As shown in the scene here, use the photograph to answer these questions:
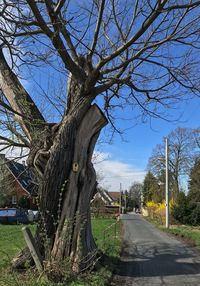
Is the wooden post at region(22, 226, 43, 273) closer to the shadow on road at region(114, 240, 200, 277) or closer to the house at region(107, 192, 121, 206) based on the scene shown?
A: the shadow on road at region(114, 240, 200, 277)

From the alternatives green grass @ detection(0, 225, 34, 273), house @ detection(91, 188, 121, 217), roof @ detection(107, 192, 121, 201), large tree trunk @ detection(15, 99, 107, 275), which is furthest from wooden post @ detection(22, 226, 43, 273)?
roof @ detection(107, 192, 121, 201)

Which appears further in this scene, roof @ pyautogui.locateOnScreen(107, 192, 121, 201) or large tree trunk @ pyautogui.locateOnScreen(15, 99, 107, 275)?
roof @ pyautogui.locateOnScreen(107, 192, 121, 201)

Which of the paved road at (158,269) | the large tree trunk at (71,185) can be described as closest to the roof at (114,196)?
the paved road at (158,269)

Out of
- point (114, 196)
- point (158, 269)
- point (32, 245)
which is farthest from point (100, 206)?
point (114, 196)

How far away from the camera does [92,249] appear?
455 inches

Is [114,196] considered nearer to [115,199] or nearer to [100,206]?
[115,199]

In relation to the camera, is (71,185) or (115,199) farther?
(115,199)

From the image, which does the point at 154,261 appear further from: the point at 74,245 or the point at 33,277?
→ the point at 33,277

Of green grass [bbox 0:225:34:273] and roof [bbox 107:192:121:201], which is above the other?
roof [bbox 107:192:121:201]

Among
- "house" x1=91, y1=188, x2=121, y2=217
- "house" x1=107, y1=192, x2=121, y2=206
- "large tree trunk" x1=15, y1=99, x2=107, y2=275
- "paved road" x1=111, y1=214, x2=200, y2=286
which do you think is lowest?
"paved road" x1=111, y1=214, x2=200, y2=286

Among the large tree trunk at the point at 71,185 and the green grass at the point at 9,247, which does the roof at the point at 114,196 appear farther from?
the large tree trunk at the point at 71,185

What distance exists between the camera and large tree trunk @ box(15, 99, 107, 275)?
1081 centimetres

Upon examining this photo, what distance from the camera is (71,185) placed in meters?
11.3

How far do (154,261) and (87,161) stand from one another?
17.6ft
